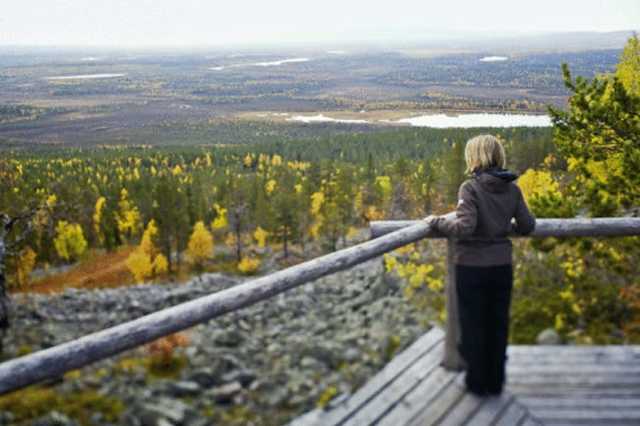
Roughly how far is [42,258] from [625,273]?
65022 millimetres

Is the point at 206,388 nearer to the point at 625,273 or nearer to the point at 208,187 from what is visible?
the point at 625,273

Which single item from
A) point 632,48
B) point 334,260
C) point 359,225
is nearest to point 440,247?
point 334,260

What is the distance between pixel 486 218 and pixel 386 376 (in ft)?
4.11

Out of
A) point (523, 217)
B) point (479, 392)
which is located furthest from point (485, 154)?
point (479, 392)

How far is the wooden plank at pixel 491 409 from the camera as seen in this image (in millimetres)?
3625

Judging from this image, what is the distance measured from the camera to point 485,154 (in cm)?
384

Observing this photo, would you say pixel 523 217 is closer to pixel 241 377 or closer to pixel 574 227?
pixel 574 227

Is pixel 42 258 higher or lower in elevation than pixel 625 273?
lower

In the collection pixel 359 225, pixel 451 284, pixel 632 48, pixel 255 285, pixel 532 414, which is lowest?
pixel 359 225

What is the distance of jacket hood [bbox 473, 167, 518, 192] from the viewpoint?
12.4ft

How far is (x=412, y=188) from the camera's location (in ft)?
258

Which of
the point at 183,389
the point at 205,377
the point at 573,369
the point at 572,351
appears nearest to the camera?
the point at 573,369

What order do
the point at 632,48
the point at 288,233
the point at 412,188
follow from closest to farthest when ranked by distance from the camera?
the point at 632,48, the point at 288,233, the point at 412,188

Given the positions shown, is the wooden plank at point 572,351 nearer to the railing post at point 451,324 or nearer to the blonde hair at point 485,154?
the railing post at point 451,324
